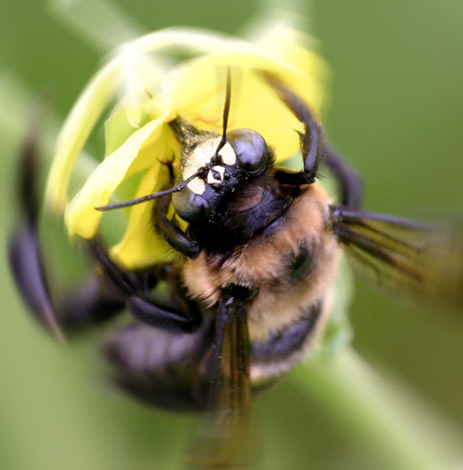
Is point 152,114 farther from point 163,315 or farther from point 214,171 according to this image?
point 163,315

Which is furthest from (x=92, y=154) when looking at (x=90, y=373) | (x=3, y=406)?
(x=3, y=406)

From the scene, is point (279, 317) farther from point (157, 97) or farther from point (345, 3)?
point (345, 3)

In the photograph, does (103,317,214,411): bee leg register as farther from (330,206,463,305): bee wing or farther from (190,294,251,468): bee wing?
(330,206,463,305): bee wing

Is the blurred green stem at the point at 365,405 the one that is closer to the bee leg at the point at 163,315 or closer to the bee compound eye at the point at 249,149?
the bee leg at the point at 163,315

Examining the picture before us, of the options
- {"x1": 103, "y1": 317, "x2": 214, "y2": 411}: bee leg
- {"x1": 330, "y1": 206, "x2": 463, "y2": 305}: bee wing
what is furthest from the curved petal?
{"x1": 103, "y1": 317, "x2": 214, "y2": 411}: bee leg

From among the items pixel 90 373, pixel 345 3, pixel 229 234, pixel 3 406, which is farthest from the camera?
pixel 345 3

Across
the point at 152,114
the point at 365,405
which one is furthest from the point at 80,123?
the point at 365,405

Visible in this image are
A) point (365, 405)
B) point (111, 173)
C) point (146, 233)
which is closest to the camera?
point (111, 173)
